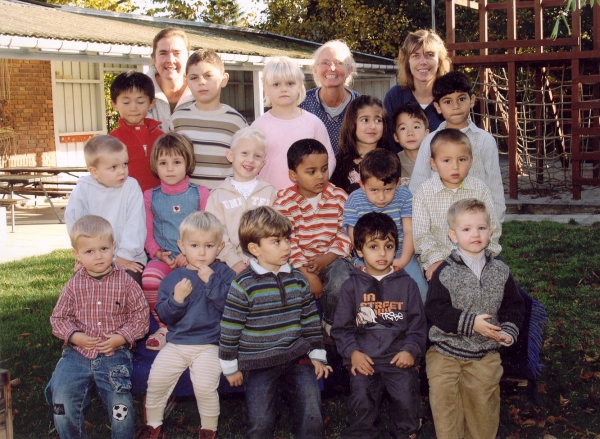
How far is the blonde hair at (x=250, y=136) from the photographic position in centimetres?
450

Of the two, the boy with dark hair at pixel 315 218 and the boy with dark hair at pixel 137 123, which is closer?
the boy with dark hair at pixel 315 218

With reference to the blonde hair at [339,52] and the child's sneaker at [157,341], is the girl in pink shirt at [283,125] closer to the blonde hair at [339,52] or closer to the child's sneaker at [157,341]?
the blonde hair at [339,52]

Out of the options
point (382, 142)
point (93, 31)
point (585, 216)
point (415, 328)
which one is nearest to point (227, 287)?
point (415, 328)

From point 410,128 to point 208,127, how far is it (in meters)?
1.38

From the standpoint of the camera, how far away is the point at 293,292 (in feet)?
12.7

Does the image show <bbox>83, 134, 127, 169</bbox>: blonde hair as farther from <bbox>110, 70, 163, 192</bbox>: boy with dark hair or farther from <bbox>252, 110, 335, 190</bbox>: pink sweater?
<bbox>252, 110, 335, 190</bbox>: pink sweater

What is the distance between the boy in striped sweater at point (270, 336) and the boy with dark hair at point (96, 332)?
56 centimetres

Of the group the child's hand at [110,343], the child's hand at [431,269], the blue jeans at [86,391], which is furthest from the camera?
the child's hand at [431,269]

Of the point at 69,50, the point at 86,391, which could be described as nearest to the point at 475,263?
the point at 86,391

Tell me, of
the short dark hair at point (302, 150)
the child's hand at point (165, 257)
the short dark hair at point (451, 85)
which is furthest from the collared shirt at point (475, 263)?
the child's hand at point (165, 257)

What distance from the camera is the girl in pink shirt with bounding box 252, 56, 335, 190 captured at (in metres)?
4.89

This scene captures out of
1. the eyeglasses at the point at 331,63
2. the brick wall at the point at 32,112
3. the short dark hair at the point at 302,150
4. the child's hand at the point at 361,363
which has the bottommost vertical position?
the child's hand at the point at 361,363

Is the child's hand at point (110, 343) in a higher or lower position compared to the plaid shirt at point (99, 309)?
lower

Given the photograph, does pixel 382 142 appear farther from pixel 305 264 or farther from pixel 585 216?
pixel 585 216
